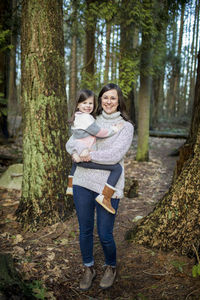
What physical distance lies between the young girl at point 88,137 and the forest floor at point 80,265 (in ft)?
2.85

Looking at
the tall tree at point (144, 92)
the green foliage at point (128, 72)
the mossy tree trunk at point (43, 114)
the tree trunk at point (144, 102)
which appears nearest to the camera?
the mossy tree trunk at point (43, 114)

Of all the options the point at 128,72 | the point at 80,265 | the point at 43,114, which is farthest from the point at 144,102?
the point at 80,265

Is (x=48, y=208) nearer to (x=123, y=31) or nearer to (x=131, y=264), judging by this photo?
(x=131, y=264)

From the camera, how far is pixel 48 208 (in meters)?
3.92

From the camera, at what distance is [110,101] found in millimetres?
2508

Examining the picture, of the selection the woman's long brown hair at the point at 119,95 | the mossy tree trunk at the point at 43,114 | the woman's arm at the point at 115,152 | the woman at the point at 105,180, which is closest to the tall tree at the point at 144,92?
the mossy tree trunk at the point at 43,114

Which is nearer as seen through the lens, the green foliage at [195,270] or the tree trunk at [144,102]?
the green foliage at [195,270]

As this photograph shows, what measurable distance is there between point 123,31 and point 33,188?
5553 millimetres

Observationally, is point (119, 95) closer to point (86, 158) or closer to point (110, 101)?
point (110, 101)

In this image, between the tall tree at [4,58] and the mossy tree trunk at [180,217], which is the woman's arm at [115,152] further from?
the tall tree at [4,58]

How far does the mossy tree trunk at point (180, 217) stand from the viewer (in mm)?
2697

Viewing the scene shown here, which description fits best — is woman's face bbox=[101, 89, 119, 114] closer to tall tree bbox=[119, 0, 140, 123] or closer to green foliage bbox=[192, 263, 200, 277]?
green foliage bbox=[192, 263, 200, 277]

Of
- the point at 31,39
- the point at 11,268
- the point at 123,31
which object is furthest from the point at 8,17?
the point at 11,268

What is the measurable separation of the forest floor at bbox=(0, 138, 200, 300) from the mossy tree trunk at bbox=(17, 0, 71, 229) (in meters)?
0.32
